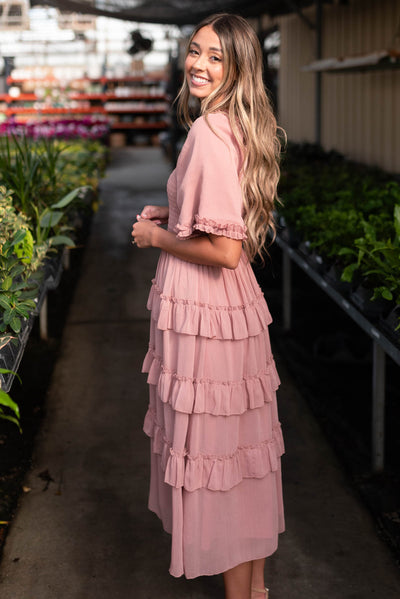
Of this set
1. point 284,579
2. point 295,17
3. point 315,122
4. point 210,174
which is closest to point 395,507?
point 284,579

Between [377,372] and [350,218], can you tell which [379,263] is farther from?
[350,218]

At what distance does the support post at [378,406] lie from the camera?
2340mm

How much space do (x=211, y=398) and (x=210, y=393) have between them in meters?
0.01

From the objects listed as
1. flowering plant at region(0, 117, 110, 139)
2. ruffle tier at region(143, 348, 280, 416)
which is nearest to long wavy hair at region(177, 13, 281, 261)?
ruffle tier at region(143, 348, 280, 416)

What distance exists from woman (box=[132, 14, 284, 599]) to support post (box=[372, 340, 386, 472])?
74cm

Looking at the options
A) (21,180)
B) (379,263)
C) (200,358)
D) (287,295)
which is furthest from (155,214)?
(287,295)

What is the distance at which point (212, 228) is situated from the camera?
1451 mm

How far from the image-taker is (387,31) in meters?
5.01

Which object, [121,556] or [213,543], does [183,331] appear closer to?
[213,543]

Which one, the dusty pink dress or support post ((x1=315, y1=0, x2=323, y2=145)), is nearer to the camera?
the dusty pink dress

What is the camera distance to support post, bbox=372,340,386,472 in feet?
7.68

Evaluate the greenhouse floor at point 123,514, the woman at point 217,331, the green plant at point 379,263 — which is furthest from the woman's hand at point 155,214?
the greenhouse floor at point 123,514

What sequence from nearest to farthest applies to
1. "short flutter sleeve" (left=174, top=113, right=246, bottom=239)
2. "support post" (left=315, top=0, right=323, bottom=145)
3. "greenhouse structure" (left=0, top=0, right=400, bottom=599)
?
"short flutter sleeve" (left=174, top=113, right=246, bottom=239) < "greenhouse structure" (left=0, top=0, right=400, bottom=599) < "support post" (left=315, top=0, right=323, bottom=145)

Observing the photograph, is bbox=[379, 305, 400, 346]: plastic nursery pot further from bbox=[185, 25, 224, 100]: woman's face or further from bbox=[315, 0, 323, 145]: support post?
bbox=[315, 0, 323, 145]: support post
